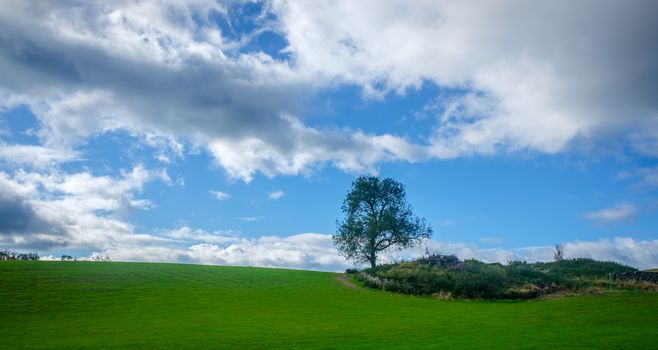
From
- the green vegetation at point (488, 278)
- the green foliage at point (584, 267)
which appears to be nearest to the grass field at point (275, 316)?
the green vegetation at point (488, 278)

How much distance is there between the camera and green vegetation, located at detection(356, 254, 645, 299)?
45.1 m

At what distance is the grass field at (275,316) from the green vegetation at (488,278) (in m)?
2.60

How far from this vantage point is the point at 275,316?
111 feet

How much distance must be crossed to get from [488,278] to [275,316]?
2498 cm

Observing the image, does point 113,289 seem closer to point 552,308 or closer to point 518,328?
point 518,328

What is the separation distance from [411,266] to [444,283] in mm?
10620

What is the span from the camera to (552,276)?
4947cm

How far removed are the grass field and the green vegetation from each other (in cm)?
260

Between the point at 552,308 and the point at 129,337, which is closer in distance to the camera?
the point at 129,337

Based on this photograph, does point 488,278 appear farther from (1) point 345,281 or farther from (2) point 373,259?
(2) point 373,259

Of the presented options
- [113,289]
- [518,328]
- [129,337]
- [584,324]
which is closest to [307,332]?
[129,337]

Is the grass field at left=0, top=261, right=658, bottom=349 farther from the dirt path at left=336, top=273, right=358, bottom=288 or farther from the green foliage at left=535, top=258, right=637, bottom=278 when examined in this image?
the green foliage at left=535, top=258, right=637, bottom=278

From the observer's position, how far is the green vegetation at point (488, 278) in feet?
148

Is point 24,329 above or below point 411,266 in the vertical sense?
below
